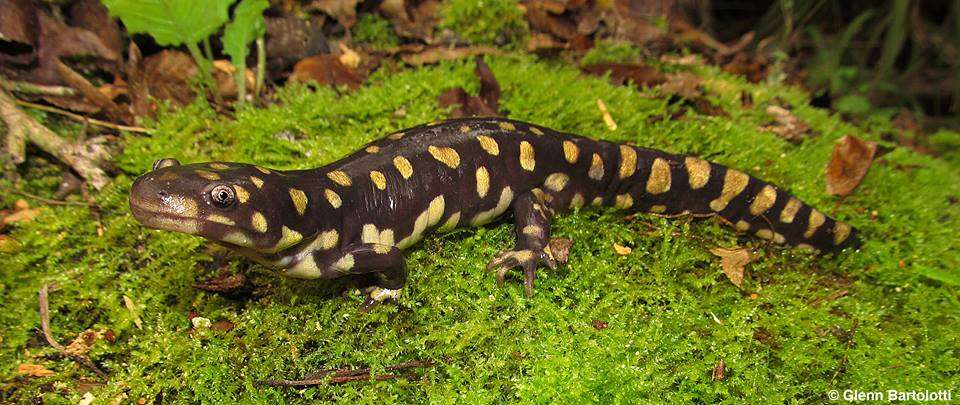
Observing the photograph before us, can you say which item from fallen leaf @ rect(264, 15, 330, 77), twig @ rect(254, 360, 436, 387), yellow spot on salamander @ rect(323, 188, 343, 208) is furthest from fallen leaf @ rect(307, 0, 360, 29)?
twig @ rect(254, 360, 436, 387)

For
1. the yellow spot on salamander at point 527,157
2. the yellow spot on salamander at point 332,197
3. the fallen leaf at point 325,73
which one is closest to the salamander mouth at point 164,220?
the yellow spot on salamander at point 332,197

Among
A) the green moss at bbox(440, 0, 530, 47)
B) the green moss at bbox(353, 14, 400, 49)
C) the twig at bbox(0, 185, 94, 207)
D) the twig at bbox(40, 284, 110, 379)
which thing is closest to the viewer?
the twig at bbox(40, 284, 110, 379)

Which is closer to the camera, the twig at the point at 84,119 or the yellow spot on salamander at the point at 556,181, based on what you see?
the yellow spot on salamander at the point at 556,181

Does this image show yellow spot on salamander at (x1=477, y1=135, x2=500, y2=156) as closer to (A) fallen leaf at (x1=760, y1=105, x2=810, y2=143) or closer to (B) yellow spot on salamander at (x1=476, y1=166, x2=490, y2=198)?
(B) yellow spot on salamander at (x1=476, y1=166, x2=490, y2=198)

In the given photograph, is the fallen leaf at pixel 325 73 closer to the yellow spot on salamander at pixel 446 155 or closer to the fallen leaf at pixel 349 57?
the fallen leaf at pixel 349 57

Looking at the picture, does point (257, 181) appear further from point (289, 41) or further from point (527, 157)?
point (289, 41)

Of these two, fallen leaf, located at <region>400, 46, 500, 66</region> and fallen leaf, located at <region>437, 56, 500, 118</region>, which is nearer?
fallen leaf, located at <region>437, 56, 500, 118</region>

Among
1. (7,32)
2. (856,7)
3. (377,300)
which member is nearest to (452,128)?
(377,300)
